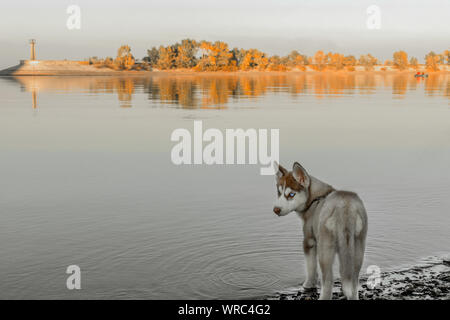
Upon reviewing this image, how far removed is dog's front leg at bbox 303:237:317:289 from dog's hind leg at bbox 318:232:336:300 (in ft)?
2.60

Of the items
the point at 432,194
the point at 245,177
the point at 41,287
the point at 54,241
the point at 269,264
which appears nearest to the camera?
the point at 41,287

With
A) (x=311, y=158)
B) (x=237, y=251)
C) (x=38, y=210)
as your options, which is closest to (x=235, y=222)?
(x=237, y=251)

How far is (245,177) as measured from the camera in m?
15.8

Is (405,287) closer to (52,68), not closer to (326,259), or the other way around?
(326,259)

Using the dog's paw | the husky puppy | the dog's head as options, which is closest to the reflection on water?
the dog's paw

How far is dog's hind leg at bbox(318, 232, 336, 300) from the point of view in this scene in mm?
6992

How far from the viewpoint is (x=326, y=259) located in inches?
277

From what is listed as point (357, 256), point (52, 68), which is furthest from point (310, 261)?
point (52, 68)

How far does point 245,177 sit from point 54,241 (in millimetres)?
6515
